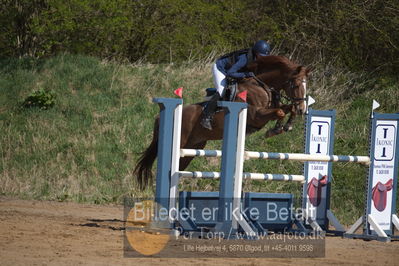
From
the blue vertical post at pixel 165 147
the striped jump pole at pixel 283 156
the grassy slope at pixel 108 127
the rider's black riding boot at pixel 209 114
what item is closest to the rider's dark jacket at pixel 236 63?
the rider's black riding boot at pixel 209 114

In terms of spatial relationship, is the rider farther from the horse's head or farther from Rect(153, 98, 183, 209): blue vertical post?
Rect(153, 98, 183, 209): blue vertical post

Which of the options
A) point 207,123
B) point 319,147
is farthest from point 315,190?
point 207,123

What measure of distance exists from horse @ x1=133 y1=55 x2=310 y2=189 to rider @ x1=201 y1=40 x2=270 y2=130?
92 millimetres

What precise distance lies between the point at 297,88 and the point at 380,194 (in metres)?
1.59

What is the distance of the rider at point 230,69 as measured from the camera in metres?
7.34

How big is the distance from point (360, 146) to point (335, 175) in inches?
42.0

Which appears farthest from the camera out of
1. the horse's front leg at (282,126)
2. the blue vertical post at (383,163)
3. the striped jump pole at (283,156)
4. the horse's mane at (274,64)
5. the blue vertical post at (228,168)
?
the horse's mane at (274,64)

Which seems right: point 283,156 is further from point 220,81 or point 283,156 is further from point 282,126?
point 220,81

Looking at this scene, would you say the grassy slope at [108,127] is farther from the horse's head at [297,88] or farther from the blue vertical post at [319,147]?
the horse's head at [297,88]

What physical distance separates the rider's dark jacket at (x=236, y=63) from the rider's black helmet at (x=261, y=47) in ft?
0.30

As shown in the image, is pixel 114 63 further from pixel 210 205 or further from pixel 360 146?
pixel 210 205

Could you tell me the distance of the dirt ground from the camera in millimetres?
4426

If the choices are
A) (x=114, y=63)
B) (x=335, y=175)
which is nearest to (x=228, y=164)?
(x=335, y=175)

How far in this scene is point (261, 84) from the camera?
7617mm
